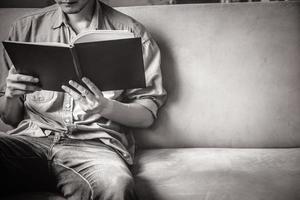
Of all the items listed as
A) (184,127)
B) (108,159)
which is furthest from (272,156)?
(108,159)

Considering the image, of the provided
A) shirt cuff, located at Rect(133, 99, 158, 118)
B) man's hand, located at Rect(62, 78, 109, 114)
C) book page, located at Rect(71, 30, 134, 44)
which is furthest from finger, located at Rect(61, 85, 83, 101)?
shirt cuff, located at Rect(133, 99, 158, 118)

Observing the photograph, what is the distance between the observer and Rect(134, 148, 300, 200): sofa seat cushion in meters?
1.09

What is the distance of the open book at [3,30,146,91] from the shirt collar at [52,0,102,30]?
0.93 feet

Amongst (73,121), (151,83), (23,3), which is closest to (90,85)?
(73,121)

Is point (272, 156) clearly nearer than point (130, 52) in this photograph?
No

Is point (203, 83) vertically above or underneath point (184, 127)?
above

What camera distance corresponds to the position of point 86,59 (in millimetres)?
1103

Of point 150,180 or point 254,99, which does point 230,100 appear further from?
point 150,180

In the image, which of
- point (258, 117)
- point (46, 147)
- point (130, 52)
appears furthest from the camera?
point (258, 117)

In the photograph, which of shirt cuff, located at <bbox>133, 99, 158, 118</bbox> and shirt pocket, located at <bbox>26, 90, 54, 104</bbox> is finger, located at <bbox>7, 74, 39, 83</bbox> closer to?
shirt pocket, located at <bbox>26, 90, 54, 104</bbox>

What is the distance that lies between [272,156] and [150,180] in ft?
1.53

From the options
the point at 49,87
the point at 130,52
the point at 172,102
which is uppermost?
the point at 130,52

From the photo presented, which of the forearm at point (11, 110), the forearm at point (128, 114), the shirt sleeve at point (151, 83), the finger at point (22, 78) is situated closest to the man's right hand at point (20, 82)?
the finger at point (22, 78)

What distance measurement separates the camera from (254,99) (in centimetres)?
149
